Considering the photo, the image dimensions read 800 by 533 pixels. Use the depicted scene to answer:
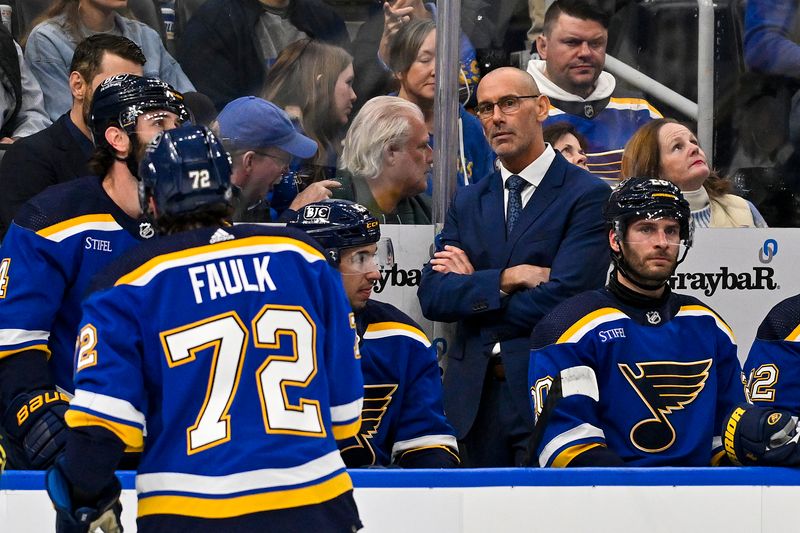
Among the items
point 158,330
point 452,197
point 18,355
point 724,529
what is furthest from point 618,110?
point 158,330

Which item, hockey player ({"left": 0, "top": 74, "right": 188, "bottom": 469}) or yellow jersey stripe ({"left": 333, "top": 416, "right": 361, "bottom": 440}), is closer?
yellow jersey stripe ({"left": 333, "top": 416, "right": 361, "bottom": 440})

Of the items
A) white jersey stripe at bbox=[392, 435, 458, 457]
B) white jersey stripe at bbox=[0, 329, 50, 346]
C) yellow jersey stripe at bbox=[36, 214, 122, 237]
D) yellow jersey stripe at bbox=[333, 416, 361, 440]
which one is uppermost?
yellow jersey stripe at bbox=[36, 214, 122, 237]

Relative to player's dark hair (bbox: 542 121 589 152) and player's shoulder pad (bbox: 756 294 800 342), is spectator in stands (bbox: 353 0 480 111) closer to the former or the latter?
player's dark hair (bbox: 542 121 589 152)

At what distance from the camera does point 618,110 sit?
4348mm

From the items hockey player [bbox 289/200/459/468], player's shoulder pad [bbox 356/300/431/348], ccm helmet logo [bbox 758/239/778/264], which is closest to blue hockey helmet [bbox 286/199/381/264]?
hockey player [bbox 289/200/459/468]

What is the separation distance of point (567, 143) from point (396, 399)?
1246 mm

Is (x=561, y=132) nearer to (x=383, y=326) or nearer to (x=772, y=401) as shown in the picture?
(x=383, y=326)

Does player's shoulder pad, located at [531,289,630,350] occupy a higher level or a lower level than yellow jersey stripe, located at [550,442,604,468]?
higher

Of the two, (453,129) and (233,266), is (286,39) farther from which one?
(233,266)

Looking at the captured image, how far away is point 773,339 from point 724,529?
0.76 meters

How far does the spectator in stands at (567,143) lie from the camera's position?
4.35 m

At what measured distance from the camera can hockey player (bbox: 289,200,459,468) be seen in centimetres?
351

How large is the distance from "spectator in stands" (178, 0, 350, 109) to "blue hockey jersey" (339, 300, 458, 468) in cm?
101

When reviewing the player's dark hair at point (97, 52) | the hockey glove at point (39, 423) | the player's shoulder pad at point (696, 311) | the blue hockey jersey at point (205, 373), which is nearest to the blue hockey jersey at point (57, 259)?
the hockey glove at point (39, 423)
